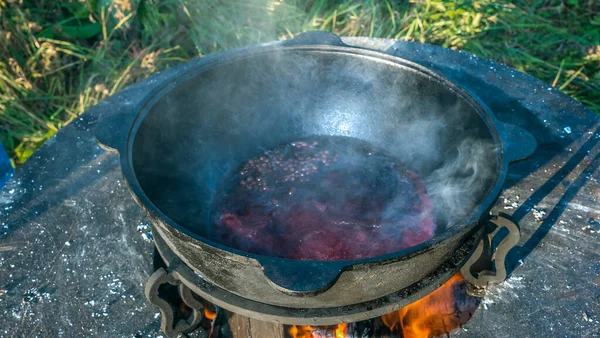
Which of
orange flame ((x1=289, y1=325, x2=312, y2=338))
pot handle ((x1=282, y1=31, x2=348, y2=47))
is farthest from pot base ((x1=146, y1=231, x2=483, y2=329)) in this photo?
pot handle ((x1=282, y1=31, x2=348, y2=47))

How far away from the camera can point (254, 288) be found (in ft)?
4.90

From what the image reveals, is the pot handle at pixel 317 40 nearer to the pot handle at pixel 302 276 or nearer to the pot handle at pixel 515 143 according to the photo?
the pot handle at pixel 515 143

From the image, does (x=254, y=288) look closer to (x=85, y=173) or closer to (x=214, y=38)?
(x=85, y=173)

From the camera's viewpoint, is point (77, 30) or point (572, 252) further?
point (77, 30)

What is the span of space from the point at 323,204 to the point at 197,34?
2.68 m

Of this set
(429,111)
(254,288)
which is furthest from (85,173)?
(429,111)

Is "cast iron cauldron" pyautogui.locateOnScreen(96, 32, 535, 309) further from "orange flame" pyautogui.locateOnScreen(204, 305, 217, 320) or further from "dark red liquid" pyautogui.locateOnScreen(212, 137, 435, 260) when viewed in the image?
"orange flame" pyautogui.locateOnScreen(204, 305, 217, 320)

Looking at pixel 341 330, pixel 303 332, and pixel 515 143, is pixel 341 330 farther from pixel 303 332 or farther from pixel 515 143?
pixel 515 143

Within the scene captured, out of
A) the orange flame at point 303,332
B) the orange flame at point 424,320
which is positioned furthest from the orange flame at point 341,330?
the orange flame at point 303,332

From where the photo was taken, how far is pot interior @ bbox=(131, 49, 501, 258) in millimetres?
2035

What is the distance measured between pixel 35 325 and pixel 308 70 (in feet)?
5.47

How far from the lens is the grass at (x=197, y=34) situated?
398 centimetres

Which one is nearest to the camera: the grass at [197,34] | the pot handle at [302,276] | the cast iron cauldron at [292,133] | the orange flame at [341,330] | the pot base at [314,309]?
the pot handle at [302,276]

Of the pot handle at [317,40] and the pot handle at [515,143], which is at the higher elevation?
the pot handle at [515,143]
